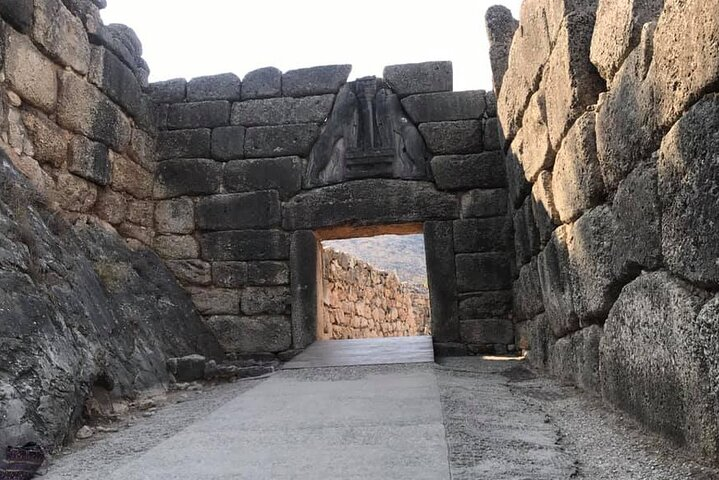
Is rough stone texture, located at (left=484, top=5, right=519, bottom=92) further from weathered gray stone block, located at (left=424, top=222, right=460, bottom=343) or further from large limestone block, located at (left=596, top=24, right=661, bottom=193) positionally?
large limestone block, located at (left=596, top=24, right=661, bottom=193)

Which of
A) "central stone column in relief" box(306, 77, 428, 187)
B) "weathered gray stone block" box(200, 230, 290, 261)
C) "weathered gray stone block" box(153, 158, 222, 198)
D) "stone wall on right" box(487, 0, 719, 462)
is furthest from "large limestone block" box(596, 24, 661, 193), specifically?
"weathered gray stone block" box(153, 158, 222, 198)

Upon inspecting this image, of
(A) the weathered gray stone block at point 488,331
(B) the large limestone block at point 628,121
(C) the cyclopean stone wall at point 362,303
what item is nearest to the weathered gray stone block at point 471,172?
(A) the weathered gray stone block at point 488,331

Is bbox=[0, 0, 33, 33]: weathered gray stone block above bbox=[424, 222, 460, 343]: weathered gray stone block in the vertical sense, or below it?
above

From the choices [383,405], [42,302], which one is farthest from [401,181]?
[42,302]

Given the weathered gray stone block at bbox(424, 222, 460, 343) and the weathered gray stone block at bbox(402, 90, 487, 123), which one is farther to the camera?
the weathered gray stone block at bbox(402, 90, 487, 123)

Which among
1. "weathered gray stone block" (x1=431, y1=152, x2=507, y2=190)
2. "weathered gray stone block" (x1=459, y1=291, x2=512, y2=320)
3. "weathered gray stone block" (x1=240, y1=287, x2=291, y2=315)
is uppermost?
"weathered gray stone block" (x1=431, y1=152, x2=507, y2=190)

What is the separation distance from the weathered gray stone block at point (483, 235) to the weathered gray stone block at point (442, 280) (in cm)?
10

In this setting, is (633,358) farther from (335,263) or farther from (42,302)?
(335,263)

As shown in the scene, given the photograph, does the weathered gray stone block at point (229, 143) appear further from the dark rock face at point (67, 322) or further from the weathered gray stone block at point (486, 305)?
the weathered gray stone block at point (486, 305)

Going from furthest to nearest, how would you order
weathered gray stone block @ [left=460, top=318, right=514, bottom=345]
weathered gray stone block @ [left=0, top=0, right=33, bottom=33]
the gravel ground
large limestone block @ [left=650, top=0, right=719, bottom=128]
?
weathered gray stone block @ [left=460, top=318, right=514, bottom=345] → weathered gray stone block @ [left=0, top=0, right=33, bottom=33] → the gravel ground → large limestone block @ [left=650, top=0, right=719, bottom=128]

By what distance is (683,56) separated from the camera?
6.48 ft

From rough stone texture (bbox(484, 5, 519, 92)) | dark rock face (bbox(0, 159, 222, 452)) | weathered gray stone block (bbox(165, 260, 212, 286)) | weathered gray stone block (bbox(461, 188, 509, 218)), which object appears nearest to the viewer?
dark rock face (bbox(0, 159, 222, 452))

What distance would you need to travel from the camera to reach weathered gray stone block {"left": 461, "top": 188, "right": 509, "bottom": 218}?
6039 millimetres

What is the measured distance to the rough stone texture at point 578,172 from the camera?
308cm
